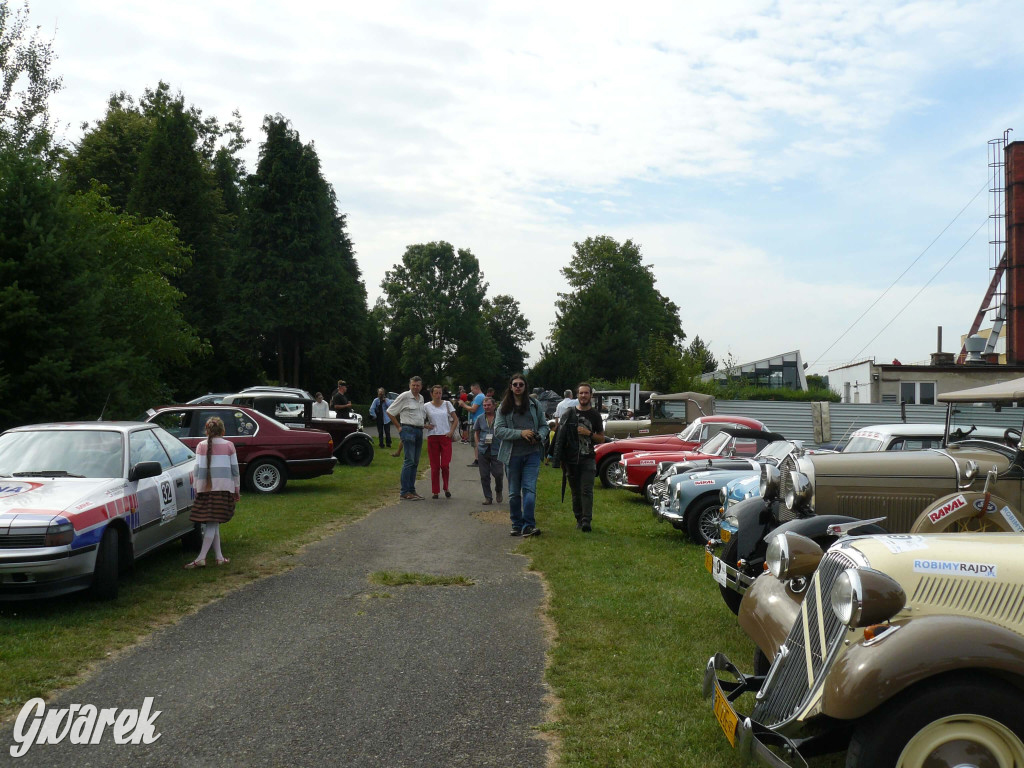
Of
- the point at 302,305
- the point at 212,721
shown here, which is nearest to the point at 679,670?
the point at 212,721

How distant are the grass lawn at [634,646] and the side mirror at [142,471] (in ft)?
12.6

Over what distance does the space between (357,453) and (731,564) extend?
14.9m

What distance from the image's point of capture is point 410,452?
14.3 metres

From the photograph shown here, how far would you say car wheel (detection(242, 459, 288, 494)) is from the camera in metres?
15.3

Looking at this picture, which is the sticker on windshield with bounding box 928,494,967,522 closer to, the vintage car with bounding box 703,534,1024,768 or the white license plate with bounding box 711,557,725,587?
the white license plate with bounding box 711,557,725,587

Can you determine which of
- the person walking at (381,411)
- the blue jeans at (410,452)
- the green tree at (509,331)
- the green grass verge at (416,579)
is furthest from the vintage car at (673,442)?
the green tree at (509,331)

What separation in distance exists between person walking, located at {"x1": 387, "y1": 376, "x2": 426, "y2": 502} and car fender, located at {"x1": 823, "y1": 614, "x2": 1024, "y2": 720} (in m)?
11.3

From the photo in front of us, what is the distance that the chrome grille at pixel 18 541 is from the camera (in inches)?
264

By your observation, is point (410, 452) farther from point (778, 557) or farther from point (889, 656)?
point (889, 656)

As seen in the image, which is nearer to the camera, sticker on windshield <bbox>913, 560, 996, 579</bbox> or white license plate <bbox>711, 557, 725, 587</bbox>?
sticker on windshield <bbox>913, 560, 996, 579</bbox>

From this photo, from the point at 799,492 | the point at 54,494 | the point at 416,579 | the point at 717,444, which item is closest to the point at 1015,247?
the point at 717,444

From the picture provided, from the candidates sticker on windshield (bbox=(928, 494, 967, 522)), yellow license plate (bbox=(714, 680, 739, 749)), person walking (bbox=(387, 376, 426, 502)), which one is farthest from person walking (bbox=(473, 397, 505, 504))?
yellow license plate (bbox=(714, 680, 739, 749))

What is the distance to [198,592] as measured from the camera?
7.80m

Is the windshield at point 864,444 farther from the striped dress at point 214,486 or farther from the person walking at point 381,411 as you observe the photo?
the person walking at point 381,411
